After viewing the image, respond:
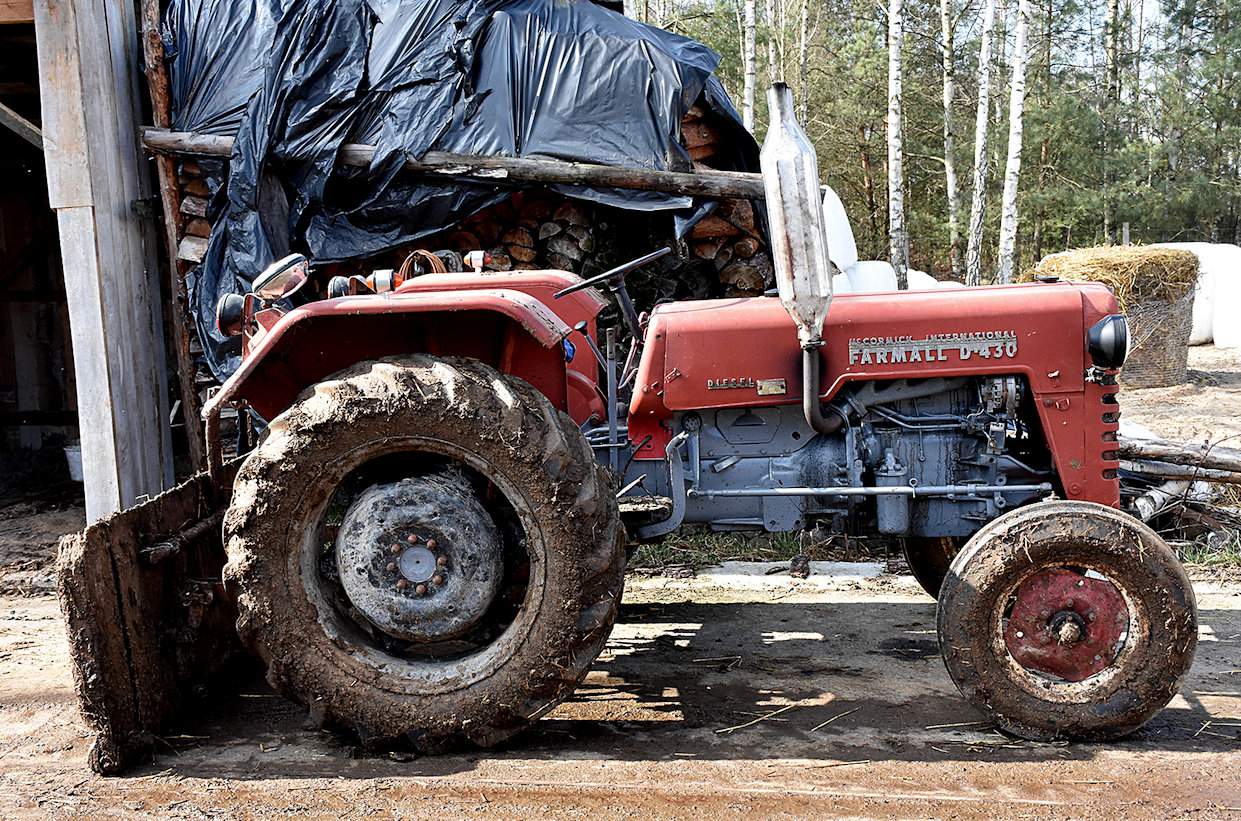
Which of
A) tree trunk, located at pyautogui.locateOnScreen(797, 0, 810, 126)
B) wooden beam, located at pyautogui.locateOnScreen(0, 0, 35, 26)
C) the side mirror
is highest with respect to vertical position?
tree trunk, located at pyautogui.locateOnScreen(797, 0, 810, 126)

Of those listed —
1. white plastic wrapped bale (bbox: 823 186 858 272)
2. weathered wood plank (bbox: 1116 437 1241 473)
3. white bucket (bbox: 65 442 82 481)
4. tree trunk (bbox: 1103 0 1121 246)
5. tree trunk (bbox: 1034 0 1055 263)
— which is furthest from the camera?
tree trunk (bbox: 1034 0 1055 263)

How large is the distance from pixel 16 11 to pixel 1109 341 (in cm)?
589

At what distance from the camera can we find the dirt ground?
2949 millimetres

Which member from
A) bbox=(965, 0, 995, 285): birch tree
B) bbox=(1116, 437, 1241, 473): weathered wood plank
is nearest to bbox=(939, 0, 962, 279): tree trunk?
bbox=(965, 0, 995, 285): birch tree

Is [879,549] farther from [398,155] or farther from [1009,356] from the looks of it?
[398,155]

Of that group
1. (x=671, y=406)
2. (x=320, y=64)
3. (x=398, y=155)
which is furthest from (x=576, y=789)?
(x=320, y=64)

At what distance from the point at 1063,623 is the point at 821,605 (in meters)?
1.78

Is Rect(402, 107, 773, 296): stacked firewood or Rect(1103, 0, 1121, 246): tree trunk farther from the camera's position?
Rect(1103, 0, 1121, 246): tree trunk

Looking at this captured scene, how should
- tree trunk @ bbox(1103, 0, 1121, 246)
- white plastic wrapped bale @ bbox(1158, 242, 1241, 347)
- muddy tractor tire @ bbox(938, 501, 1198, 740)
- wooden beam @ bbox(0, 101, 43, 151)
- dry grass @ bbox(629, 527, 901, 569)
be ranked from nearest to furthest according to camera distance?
muddy tractor tire @ bbox(938, 501, 1198, 740)
dry grass @ bbox(629, 527, 901, 569)
wooden beam @ bbox(0, 101, 43, 151)
white plastic wrapped bale @ bbox(1158, 242, 1241, 347)
tree trunk @ bbox(1103, 0, 1121, 246)

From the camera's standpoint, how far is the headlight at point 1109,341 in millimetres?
3469

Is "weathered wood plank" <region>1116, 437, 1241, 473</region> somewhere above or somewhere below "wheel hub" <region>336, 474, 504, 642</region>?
below

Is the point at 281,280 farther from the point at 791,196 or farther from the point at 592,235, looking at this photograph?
the point at 592,235

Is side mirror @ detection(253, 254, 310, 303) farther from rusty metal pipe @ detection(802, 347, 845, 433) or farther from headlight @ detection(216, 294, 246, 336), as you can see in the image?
rusty metal pipe @ detection(802, 347, 845, 433)

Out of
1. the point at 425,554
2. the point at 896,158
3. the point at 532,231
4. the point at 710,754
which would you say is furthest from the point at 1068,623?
the point at 896,158
